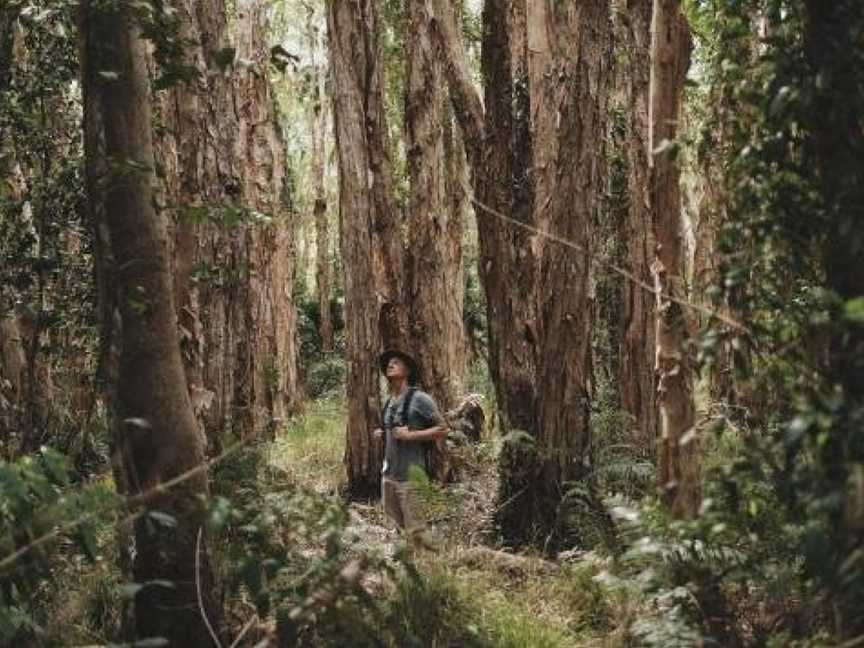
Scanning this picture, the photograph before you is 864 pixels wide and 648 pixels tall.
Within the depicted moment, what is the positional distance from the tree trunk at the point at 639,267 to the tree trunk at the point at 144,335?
24.6ft

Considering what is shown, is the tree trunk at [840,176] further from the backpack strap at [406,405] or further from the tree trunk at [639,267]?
the tree trunk at [639,267]

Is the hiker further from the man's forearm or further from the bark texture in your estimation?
the bark texture

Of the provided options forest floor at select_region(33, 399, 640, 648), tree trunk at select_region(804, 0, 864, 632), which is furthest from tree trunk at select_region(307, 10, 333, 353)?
tree trunk at select_region(804, 0, 864, 632)

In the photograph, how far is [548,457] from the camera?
7641 mm

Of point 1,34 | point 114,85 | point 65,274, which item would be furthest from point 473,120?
point 114,85

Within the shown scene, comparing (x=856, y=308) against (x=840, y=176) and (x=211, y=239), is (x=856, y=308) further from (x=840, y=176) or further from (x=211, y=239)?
(x=211, y=239)

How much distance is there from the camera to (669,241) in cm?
616

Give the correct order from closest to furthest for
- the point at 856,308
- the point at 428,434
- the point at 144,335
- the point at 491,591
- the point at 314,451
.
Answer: the point at 856,308 → the point at 144,335 → the point at 491,591 → the point at 428,434 → the point at 314,451

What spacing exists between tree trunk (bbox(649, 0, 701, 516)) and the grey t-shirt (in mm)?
2403

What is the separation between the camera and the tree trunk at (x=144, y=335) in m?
4.49

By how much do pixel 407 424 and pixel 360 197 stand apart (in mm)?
3333

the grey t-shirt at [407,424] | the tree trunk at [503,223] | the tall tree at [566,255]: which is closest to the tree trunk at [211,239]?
the grey t-shirt at [407,424]

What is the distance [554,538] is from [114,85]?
4.59 m

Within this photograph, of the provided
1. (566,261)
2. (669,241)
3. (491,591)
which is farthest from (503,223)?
(491,591)
